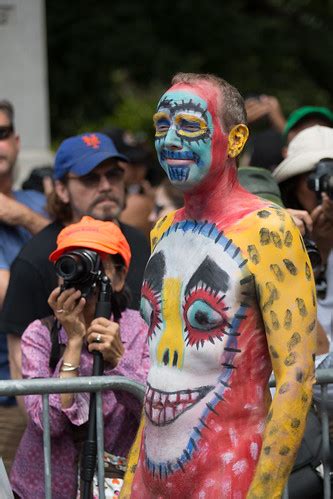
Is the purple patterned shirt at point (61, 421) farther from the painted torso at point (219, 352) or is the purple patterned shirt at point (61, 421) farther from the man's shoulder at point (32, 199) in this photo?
the man's shoulder at point (32, 199)

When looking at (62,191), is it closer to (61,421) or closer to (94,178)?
(94,178)

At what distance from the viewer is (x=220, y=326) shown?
3.27 metres

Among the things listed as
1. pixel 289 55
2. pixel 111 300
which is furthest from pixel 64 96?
pixel 111 300

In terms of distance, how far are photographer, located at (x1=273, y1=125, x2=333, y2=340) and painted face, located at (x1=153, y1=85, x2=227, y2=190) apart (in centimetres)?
167

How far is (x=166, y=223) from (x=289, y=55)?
15447mm

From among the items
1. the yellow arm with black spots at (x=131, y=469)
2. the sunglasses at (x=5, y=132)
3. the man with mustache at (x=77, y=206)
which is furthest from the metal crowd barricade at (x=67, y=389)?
the sunglasses at (x=5, y=132)

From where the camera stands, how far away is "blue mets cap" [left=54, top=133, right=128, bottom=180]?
571 centimetres

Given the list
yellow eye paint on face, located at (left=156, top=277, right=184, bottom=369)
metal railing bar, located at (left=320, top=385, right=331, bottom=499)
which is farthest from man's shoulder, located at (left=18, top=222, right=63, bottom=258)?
yellow eye paint on face, located at (left=156, top=277, right=184, bottom=369)

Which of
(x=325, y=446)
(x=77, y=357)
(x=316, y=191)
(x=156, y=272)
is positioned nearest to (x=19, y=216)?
(x=316, y=191)

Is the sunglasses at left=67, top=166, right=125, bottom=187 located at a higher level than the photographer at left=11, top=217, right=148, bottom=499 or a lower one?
higher

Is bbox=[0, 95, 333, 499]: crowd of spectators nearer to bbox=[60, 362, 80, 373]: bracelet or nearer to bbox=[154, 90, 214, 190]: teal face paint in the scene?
bbox=[60, 362, 80, 373]: bracelet

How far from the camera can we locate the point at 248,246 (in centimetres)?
329

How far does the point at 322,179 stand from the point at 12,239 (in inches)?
69.5

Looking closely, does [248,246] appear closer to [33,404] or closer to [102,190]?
[33,404]
